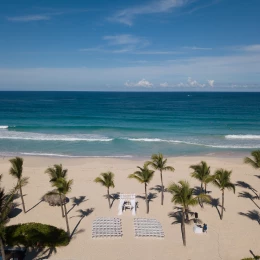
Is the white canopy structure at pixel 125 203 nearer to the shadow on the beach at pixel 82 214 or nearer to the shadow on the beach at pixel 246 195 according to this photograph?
the shadow on the beach at pixel 82 214

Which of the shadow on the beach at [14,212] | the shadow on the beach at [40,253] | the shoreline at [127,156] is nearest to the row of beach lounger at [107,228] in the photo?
the shadow on the beach at [40,253]

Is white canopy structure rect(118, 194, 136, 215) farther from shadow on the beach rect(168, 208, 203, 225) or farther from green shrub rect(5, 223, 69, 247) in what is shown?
green shrub rect(5, 223, 69, 247)

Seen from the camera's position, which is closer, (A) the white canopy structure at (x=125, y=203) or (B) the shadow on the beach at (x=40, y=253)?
(B) the shadow on the beach at (x=40, y=253)

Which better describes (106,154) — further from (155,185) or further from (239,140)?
(239,140)

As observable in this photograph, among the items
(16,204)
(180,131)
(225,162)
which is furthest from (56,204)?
(180,131)

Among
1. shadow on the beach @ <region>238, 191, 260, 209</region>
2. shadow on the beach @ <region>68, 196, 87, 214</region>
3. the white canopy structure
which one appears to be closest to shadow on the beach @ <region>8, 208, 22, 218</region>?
shadow on the beach @ <region>68, 196, 87, 214</region>

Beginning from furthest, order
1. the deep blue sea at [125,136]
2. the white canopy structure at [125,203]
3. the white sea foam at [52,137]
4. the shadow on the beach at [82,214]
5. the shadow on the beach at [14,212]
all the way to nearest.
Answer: the white sea foam at [52,137] < the deep blue sea at [125,136] < the white canopy structure at [125,203] < the shadow on the beach at [14,212] < the shadow on the beach at [82,214]

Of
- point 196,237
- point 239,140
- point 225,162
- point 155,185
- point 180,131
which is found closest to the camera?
point 196,237

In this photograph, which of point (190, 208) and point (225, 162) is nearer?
point (190, 208)
